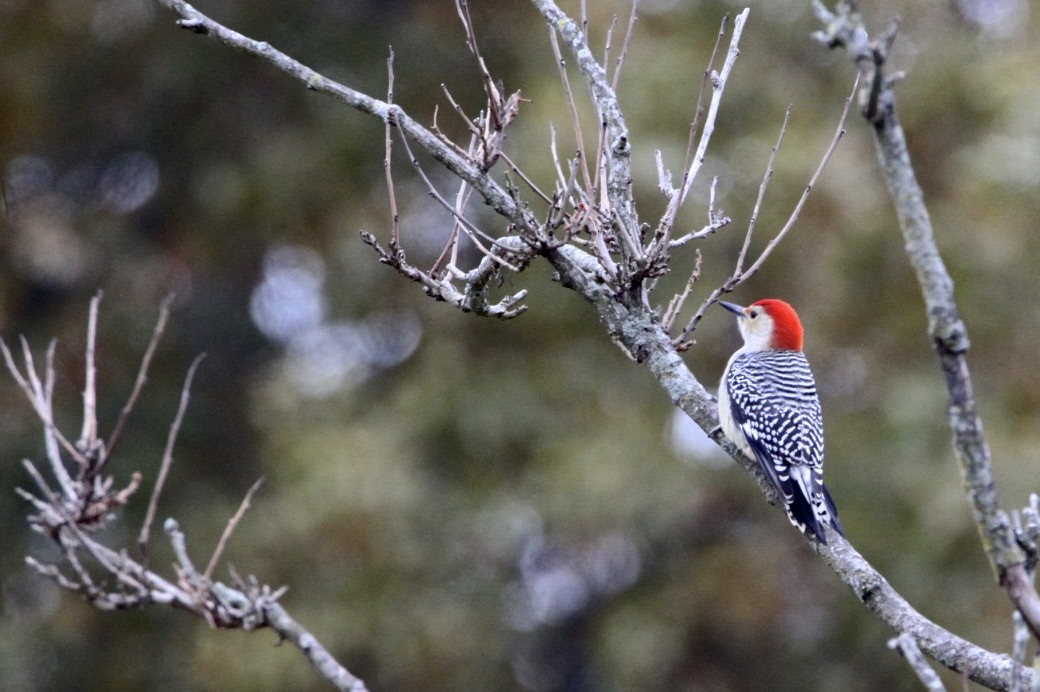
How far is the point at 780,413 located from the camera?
17.7 feet

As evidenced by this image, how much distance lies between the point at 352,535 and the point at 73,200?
4.05 meters

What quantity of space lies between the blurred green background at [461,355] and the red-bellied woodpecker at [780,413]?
3707 millimetres

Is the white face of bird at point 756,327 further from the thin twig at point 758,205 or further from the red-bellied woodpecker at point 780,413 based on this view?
the thin twig at point 758,205

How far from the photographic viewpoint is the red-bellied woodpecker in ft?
14.7

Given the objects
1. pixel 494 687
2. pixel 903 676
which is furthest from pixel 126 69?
pixel 903 676

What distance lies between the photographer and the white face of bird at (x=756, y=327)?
6.48m

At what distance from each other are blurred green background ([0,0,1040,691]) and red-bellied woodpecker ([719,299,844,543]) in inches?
146

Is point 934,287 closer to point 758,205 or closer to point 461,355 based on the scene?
point 758,205

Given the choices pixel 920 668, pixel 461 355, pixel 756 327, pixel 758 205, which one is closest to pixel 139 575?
pixel 758 205

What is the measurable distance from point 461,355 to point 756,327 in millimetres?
5163

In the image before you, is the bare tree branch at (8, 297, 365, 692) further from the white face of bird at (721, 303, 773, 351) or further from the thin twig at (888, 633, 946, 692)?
the white face of bird at (721, 303, 773, 351)

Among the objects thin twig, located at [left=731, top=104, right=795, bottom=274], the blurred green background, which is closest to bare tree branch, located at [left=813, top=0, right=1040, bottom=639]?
thin twig, located at [left=731, top=104, right=795, bottom=274]

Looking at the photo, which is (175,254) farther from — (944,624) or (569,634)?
(944,624)

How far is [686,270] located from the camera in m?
10.6
